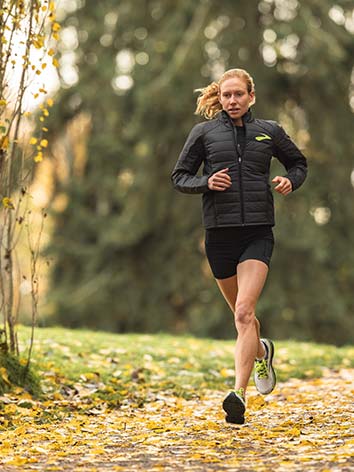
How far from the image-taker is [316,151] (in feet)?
47.1

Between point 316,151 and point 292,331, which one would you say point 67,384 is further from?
point 316,151

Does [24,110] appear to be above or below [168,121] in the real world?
below

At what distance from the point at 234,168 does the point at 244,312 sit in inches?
33.2

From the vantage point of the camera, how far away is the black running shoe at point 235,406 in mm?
4805

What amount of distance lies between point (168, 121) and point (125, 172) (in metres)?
1.71

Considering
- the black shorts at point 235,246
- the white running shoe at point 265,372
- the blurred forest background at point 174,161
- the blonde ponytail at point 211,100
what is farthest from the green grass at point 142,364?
the blurred forest background at point 174,161

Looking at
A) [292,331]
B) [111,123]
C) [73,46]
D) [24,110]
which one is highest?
[73,46]

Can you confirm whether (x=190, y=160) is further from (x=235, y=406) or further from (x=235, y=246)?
(x=235, y=406)

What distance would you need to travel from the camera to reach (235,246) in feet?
16.8

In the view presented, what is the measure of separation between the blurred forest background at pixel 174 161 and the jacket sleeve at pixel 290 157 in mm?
7517

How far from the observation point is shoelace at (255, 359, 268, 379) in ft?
18.1

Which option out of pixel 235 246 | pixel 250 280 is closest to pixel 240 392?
pixel 250 280

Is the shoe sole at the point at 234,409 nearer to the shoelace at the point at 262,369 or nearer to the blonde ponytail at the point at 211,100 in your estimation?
the shoelace at the point at 262,369

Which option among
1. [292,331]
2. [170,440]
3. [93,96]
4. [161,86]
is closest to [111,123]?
[93,96]
